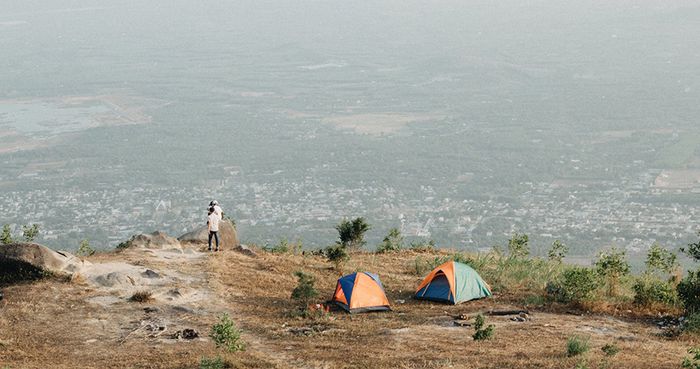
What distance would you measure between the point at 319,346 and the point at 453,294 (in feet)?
15.1

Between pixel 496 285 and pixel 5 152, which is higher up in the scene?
pixel 496 285

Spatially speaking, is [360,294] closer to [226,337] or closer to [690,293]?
[226,337]

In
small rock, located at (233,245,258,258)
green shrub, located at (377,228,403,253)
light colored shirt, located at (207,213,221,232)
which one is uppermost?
light colored shirt, located at (207,213,221,232)

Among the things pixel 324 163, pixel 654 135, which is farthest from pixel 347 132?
pixel 654 135

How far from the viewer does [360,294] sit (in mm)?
17406

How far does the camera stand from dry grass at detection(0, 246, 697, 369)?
13.5 metres

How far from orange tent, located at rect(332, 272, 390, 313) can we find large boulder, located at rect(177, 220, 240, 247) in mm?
7735

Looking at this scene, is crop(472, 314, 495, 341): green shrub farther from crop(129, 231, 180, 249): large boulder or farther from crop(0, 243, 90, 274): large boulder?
crop(129, 231, 180, 249): large boulder

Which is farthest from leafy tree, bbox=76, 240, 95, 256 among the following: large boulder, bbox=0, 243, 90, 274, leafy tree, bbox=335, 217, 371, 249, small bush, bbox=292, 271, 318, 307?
small bush, bbox=292, 271, 318, 307

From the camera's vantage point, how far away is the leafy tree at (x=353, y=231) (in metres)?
24.5

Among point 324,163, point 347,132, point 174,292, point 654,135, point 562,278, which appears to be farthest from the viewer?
point 347,132

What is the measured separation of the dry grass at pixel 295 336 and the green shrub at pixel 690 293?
101 centimetres

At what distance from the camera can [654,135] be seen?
10600 cm

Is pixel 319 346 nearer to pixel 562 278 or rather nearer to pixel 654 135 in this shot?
pixel 562 278
